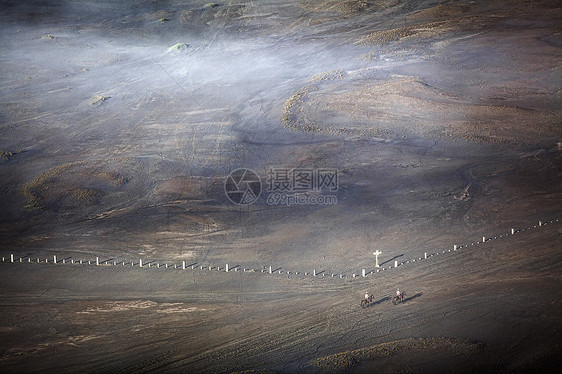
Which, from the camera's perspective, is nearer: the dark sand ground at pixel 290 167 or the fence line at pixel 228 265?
the dark sand ground at pixel 290 167

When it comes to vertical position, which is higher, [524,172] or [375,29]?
[375,29]

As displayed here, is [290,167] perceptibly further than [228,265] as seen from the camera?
Yes

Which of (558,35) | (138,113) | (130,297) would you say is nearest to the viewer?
(130,297)

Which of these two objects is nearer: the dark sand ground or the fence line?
the dark sand ground

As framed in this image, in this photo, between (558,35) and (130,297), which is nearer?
(130,297)

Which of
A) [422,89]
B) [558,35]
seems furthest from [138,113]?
[558,35]

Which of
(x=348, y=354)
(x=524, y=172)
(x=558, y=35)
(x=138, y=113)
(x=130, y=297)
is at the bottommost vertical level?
(x=348, y=354)

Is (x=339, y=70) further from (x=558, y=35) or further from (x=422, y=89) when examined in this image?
(x=558, y=35)

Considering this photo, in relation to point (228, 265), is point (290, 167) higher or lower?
higher
